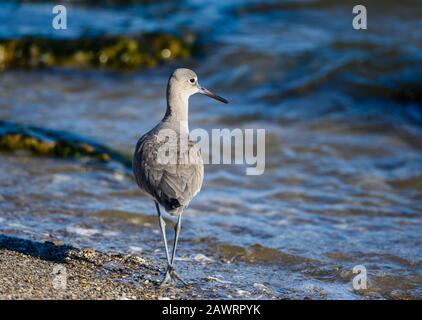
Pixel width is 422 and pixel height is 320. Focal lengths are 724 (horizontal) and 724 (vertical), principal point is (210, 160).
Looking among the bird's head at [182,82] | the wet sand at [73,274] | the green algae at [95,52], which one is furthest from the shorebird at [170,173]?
the green algae at [95,52]

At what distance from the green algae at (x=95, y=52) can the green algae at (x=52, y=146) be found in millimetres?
3599

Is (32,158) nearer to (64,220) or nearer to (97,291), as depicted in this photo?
(64,220)

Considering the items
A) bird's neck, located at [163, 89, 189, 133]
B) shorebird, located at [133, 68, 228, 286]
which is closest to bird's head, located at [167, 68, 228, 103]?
bird's neck, located at [163, 89, 189, 133]

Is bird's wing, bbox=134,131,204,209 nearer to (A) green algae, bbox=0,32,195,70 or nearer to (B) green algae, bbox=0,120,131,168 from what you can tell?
(B) green algae, bbox=0,120,131,168

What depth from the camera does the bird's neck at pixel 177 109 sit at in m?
5.91

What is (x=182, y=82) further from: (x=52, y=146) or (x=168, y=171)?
(x=52, y=146)

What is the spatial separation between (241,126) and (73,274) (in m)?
Answer: 4.82

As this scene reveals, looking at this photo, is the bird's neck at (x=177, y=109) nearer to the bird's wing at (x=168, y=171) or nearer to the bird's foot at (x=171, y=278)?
the bird's wing at (x=168, y=171)

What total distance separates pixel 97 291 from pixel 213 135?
451cm

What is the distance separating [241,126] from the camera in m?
9.39

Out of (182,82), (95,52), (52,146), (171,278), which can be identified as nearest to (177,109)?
(182,82)

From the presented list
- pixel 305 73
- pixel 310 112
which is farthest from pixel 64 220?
pixel 305 73

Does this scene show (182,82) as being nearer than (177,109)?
No
